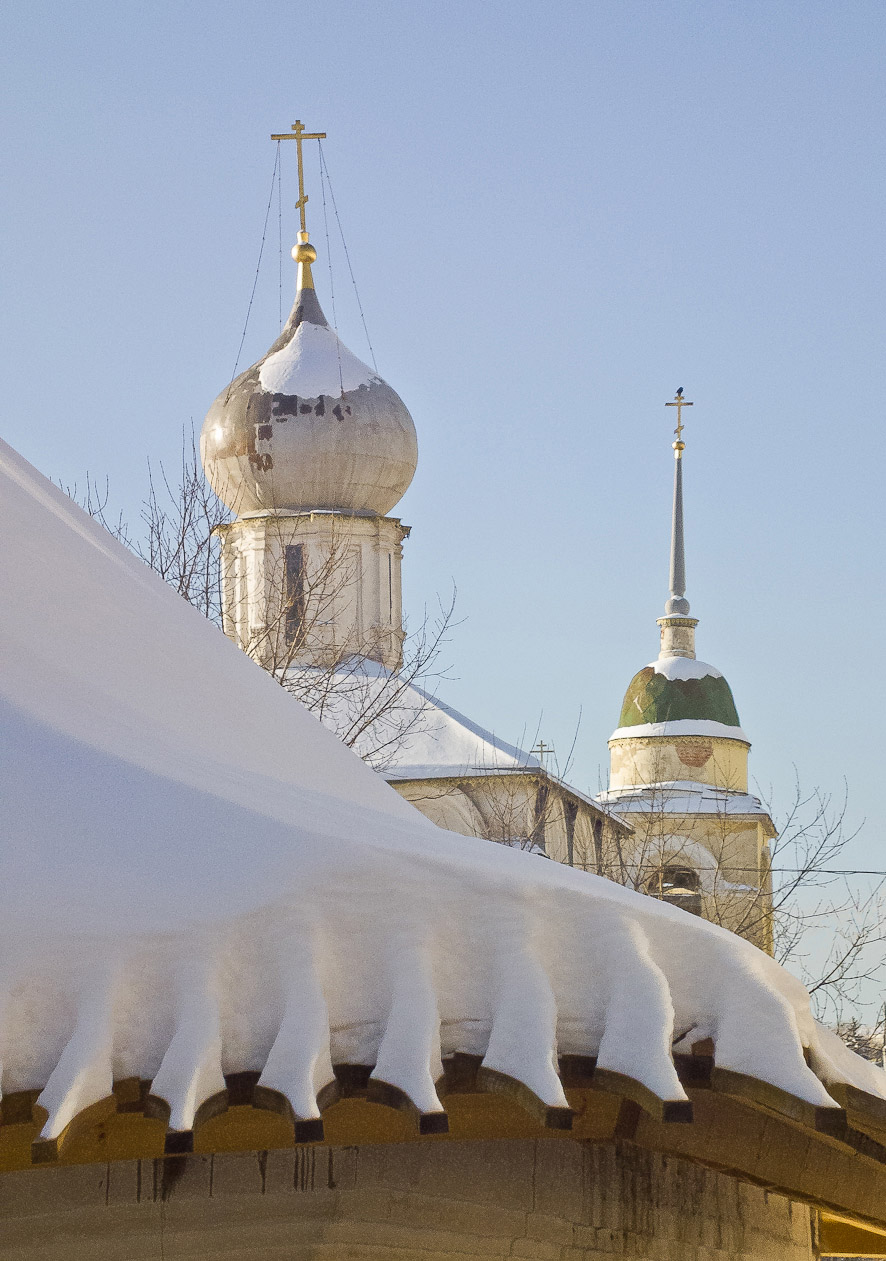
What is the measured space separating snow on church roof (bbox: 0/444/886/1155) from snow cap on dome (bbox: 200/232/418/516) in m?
22.8

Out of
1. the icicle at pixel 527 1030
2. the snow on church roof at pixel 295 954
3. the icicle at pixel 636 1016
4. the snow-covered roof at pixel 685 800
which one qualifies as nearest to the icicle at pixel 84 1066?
the snow on church roof at pixel 295 954

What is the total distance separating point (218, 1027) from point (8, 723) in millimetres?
827

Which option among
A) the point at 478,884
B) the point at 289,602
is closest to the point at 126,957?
the point at 478,884

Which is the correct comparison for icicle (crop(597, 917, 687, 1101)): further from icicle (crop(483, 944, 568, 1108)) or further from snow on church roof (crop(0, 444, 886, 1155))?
icicle (crop(483, 944, 568, 1108))

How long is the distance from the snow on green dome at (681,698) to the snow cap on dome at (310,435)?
38.4 feet

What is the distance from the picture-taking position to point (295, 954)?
313 centimetres

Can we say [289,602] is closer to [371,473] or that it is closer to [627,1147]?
[371,473]

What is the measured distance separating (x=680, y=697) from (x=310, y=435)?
44.1 ft

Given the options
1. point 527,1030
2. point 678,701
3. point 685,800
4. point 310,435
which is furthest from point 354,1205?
point 678,701

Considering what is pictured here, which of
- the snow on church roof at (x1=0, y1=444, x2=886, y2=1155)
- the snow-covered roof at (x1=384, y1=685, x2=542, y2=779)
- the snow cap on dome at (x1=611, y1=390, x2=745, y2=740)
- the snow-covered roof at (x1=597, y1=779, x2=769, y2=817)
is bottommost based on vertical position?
the snow on church roof at (x1=0, y1=444, x2=886, y2=1155)

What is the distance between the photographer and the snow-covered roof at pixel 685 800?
→ 33.9 metres

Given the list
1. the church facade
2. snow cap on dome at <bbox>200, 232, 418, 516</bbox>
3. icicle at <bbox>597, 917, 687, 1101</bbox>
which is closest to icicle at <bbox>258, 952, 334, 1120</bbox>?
icicle at <bbox>597, 917, 687, 1101</bbox>

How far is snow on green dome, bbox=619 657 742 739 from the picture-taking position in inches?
1452

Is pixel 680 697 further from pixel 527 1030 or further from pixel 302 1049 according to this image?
pixel 302 1049
